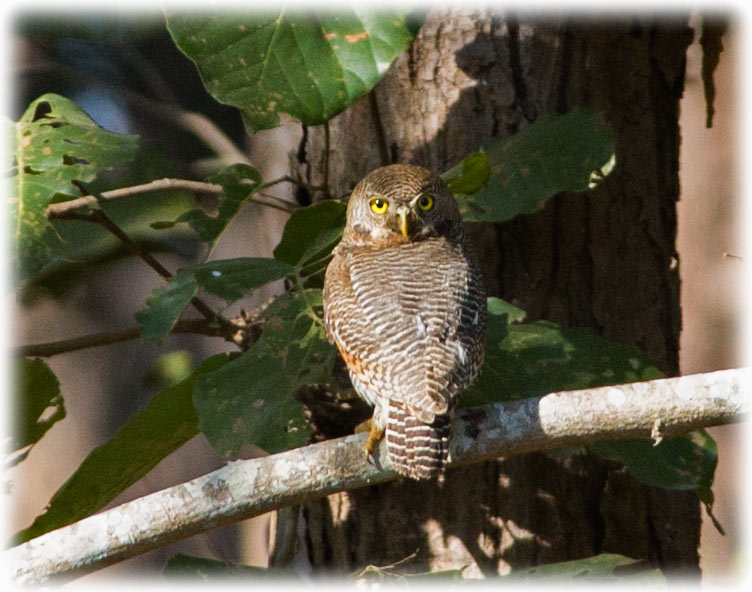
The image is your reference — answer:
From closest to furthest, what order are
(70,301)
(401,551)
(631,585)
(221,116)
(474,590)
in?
(631,585) < (474,590) < (401,551) < (70,301) < (221,116)

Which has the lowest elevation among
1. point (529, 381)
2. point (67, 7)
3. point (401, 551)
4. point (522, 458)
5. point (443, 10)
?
point (401, 551)

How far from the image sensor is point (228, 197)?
363cm

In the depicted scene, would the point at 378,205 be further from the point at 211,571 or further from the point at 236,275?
the point at 211,571

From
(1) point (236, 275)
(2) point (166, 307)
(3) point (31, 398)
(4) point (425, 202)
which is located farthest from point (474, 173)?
(3) point (31, 398)

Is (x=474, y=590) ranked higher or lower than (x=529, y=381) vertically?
lower

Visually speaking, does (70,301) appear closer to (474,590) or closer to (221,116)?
(221,116)

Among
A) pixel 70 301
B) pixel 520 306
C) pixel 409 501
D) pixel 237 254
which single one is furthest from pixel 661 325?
pixel 70 301

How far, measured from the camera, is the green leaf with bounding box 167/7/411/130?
342cm

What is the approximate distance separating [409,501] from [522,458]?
51 centimetres

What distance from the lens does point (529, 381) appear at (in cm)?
340

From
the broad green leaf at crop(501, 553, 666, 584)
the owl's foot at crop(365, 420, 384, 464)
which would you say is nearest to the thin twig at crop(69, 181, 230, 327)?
the owl's foot at crop(365, 420, 384, 464)

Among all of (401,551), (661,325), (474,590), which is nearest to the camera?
(474,590)

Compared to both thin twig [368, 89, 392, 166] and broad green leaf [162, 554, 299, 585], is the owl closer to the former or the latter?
thin twig [368, 89, 392, 166]

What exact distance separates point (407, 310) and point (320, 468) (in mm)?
670
